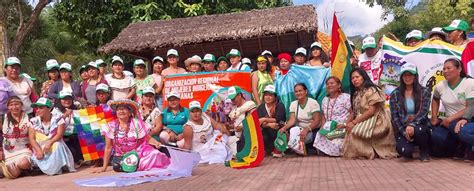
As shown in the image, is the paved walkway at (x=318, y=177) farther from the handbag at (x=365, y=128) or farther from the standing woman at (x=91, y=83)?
the standing woman at (x=91, y=83)

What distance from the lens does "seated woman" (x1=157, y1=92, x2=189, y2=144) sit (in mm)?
6008

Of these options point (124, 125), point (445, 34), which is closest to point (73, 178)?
point (124, 125)

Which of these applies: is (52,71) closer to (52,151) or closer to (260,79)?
(52,151)

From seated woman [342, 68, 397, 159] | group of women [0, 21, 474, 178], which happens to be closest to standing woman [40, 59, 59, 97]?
group of women [0, 21, 474, 178]

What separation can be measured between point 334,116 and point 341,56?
100 cm

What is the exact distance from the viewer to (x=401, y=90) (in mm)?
5219

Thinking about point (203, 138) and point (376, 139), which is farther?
point (203, 138)

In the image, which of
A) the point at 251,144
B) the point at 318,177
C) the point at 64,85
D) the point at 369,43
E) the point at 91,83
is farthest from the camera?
the point at 91,83

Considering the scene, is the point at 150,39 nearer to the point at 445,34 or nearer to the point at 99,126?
the point at 99,126

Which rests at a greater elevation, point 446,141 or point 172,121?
point 172,121

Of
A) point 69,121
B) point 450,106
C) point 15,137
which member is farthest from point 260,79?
point 15,137

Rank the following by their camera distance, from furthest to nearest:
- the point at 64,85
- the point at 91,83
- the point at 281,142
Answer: the point at 91,83, the point at 64,85, the point at 281,142

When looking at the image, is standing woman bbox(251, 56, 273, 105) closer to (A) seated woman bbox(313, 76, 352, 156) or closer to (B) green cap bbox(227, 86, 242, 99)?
(B) green cap bbox(227, 86, 242, 99)

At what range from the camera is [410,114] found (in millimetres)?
5117
